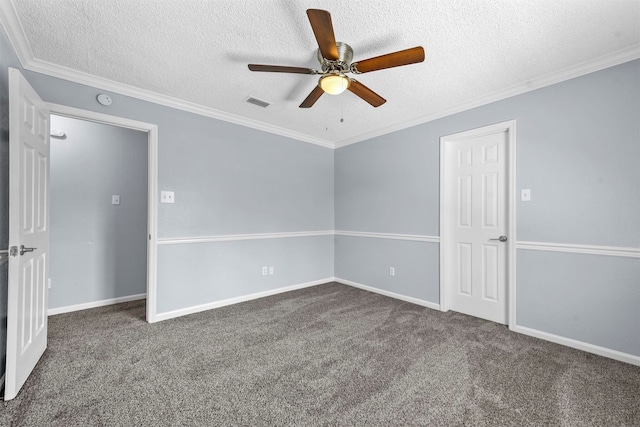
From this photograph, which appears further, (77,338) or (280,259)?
(280,259)

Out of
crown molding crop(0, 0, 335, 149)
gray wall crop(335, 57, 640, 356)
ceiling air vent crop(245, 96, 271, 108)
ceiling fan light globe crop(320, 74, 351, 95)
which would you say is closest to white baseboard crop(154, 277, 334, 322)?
gray wall crop(335, 57, 640, 356)

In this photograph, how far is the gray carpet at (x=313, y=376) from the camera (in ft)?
5.08

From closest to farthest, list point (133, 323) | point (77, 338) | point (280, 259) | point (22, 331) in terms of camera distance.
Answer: point (22, 331) < point (77, 338) < point (133, 323) < point (280, 259)

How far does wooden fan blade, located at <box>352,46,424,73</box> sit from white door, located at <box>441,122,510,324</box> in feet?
5.47

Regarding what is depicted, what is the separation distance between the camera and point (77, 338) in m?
2.46

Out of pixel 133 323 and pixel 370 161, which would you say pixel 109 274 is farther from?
pixel 370 161

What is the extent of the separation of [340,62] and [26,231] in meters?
2.43

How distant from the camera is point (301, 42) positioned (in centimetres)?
198

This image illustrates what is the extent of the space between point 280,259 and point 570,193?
335 cm

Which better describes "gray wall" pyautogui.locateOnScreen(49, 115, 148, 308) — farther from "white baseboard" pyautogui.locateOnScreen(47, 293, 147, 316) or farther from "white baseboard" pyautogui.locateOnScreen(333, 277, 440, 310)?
"white baseboard" pyautogui.locateOnScreen(333, 277, 440, 310)

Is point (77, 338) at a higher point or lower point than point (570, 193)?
lower

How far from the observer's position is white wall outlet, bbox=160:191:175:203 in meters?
2.94

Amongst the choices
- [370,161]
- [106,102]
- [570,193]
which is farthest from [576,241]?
[106,102]

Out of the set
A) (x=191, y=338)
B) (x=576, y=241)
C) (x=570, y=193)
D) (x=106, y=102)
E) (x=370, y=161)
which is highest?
(x=106, y=102)
